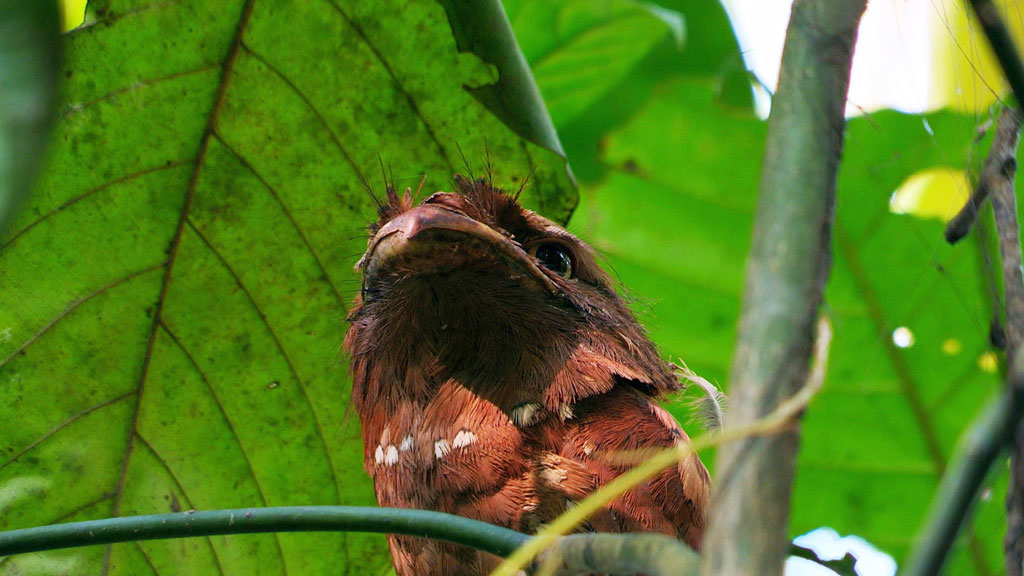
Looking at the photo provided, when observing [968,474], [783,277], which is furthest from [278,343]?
[968,474]

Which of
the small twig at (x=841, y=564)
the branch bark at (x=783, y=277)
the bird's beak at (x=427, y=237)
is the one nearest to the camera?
the branch bark at (x=783, y=277)

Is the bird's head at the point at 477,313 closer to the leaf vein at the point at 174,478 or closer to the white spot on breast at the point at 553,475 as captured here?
the white spot on breast at the point at 553,475

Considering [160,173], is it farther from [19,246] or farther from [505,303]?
[505,303]

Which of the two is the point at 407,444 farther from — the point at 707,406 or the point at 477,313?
the point at 707,406

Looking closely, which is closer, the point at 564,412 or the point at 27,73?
the point at 27,73

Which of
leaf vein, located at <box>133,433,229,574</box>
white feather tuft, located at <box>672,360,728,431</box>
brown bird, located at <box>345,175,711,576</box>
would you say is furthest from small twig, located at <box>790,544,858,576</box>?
leaf vein, located at <box>133,433,229,574</box>

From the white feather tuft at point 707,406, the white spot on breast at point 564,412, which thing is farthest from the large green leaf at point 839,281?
the white spot on breast at point 564,412
